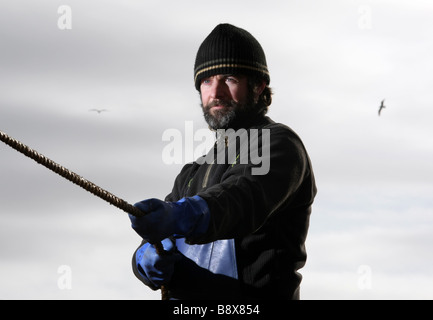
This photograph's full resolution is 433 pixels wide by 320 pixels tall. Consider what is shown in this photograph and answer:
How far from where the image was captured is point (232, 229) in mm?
5008

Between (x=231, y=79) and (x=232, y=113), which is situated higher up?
(x=231, y=79)

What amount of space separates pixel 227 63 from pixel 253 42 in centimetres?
37

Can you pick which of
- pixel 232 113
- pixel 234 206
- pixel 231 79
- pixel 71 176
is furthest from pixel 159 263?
pixel 231 79

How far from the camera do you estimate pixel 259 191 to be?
5.20 metres

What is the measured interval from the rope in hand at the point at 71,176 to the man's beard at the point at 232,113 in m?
1.89

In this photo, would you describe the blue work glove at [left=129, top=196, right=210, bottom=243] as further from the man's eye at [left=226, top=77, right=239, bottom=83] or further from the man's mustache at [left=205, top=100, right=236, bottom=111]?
the man's eye at [left=226, top=77, right=239, bottom=83]

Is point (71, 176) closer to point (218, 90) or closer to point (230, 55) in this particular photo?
point (218, 90)

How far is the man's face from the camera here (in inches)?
247

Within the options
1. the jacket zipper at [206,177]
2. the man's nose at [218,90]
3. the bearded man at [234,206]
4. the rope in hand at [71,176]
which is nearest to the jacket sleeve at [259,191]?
the bearded man at [234,206]

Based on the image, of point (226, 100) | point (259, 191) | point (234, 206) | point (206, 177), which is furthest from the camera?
point (226, 100)

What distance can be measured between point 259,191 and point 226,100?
4.32 ft
